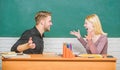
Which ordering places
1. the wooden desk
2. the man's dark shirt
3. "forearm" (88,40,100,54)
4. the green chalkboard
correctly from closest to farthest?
1. the wooden desk
2. "forearm" (88,40,100,54)
3. the man's dark shirt
4. the green chalkboard

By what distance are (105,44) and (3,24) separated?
211cm

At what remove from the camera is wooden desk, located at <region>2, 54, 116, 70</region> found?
3.84 meters

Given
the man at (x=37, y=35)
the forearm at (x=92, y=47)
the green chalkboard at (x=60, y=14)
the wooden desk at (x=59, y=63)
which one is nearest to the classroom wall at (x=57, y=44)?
the green chalkboard at (x=60, y=14)

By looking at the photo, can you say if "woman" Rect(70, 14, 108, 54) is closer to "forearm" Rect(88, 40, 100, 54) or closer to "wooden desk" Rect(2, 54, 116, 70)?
"forearm" Rect(88, 40, 100, 54)

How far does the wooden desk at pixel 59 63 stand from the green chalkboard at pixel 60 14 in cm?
166

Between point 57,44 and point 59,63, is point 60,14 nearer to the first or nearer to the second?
point 57,44

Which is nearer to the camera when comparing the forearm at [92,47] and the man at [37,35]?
the forearm at [92,47]

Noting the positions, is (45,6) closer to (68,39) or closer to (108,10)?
(68,39)

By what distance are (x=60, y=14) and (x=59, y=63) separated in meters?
1.80

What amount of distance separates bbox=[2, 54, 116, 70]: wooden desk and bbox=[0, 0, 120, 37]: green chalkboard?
1.66 m

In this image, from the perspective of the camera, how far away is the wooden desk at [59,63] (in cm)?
384

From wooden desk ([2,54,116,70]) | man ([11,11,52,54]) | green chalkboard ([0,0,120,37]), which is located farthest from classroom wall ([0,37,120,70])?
wooden desk ([2,54,116,70])

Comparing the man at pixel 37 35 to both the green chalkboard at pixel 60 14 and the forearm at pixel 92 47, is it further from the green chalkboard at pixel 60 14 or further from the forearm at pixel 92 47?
the forearm at pixel 92 47

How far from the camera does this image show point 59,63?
386 cm
